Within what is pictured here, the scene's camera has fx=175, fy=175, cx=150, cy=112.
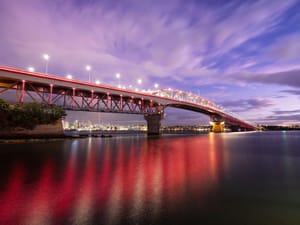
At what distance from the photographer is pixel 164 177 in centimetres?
1055

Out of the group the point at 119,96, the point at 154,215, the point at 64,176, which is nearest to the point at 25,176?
the point at 64,176

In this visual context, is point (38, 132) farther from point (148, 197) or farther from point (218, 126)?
point (218, 126)

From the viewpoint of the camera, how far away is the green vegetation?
3266 cm

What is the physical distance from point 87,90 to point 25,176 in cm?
4302

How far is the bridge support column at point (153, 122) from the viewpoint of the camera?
238ft

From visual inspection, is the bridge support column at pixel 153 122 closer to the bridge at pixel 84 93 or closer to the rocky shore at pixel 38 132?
the bridge at pixel 84 93

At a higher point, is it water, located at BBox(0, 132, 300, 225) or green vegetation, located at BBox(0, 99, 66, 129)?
green vegetation, located at BBox(0, 99, 66, 129)

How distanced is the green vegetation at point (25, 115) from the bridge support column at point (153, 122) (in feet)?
128

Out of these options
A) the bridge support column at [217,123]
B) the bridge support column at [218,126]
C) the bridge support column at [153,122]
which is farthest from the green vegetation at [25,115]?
the bridge support column at [218,126]

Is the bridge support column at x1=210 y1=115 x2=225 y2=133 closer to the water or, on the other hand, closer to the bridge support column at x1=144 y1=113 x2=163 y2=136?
the bridge support column at x1=144 y1=113 x2=163 y2=136

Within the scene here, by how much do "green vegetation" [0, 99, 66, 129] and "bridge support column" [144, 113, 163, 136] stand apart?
128 feet

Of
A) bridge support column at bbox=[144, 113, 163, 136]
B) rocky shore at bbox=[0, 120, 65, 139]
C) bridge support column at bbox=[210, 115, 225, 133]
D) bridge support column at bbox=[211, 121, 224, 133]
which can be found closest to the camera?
rocky shore at bbox=[0, 120, 65, 139]

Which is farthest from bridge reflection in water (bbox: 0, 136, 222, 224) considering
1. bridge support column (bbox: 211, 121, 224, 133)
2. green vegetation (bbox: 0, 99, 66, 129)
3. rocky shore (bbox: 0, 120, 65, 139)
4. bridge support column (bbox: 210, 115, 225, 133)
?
bridge support column (bbox: 211, 121, 224, 133)

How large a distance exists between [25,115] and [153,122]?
47.1 m
